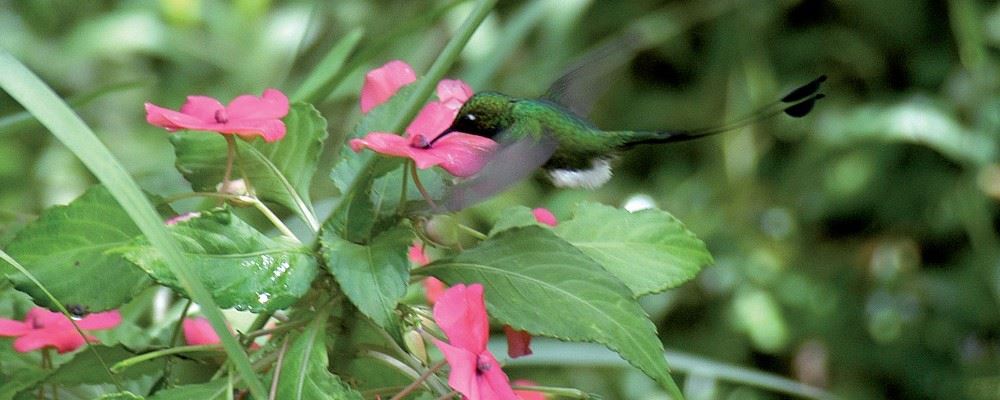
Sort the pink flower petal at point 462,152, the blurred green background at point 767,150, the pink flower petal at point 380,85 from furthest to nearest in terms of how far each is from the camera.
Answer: the blurred green background at point 767,150 → the pink flower petal at point 380,85 → the pink flower petal at point 462,152

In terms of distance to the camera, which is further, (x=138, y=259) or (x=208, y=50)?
(x=208, y=50)

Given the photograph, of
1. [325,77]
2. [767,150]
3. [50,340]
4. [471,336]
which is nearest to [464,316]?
[471,336]

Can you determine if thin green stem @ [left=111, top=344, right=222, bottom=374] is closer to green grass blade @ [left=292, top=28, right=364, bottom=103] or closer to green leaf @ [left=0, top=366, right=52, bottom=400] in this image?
green leaf @ [left=0, top=366, right=52, bottom=400]

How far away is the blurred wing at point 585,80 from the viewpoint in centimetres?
69

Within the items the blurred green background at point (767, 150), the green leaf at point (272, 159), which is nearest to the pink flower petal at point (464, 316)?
the green leaf at point (272, 159)

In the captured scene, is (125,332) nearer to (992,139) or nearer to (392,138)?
(392,138)

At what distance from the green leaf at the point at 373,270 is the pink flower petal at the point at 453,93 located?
0.13 meters

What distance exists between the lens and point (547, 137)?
0.63m

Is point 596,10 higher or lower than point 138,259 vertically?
higher

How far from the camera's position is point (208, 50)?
6.41 ft

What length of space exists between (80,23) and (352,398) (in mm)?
1691

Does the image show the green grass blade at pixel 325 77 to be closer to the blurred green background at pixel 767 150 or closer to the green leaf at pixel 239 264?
the green leaf at pixel 239 264

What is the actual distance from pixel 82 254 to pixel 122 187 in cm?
11

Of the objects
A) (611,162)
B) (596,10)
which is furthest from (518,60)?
(611,162)
